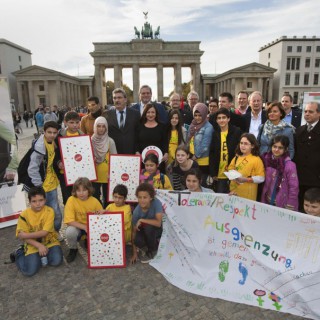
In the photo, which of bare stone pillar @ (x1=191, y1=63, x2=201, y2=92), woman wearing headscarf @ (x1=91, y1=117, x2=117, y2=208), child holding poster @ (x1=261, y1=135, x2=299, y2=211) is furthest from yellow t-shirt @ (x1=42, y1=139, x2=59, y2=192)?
bare stone pillar @ (x1=191, y1=63, x2=201, y2=92)

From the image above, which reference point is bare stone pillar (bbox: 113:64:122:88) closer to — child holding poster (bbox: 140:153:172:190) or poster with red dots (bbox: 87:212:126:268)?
child holding poster (bbox: 140:153:172:190)

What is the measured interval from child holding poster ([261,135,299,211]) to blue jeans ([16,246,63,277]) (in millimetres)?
3580

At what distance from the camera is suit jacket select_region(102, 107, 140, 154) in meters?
5.80

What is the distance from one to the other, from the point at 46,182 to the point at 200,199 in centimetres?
290

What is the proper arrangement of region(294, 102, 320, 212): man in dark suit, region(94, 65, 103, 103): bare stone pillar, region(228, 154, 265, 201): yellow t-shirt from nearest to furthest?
region(294, 102, 320, 212): man in dark suit
region(228, 154, 265, 201): yellow t-shirt
region(94, 65, 103, 103): bare stone pillar

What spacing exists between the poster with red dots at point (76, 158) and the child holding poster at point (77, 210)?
338 mm

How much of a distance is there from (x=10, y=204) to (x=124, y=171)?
292 cm

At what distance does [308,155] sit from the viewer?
14.9 ft

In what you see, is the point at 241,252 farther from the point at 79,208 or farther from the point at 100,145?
the point at 100,145

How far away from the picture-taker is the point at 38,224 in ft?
14.5

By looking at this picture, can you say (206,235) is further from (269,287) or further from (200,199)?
(269,287)

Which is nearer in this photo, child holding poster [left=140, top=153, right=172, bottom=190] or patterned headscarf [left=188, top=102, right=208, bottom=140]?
child holding poster [left=140, top=153, right=172, bottom=190]

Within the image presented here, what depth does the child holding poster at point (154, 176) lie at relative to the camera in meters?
4.93

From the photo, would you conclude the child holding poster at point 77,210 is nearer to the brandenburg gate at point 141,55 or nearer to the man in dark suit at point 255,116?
the man in dark suit at point 255,116
